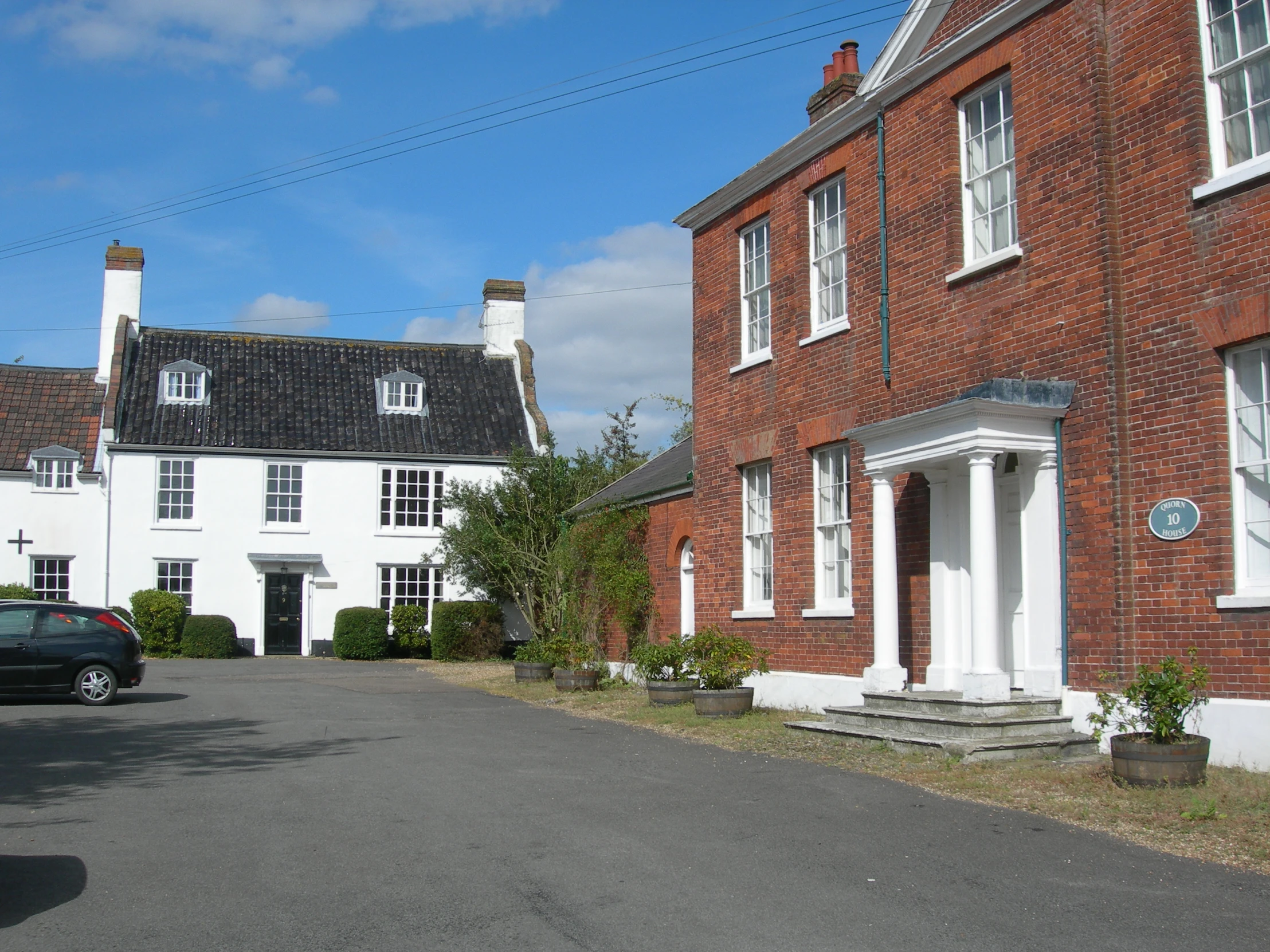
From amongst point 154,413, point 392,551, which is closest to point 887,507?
point 392,551

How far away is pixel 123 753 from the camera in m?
11.9

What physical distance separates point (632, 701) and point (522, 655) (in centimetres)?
547

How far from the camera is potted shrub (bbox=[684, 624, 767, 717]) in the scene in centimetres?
1496

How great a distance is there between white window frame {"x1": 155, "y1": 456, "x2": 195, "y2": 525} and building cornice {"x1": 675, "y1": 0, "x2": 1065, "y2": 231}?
66.1ft

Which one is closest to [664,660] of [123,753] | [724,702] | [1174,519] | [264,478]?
[724,702]

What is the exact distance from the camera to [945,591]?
13.0 metres

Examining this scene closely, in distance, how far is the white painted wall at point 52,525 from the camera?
33.1 metres

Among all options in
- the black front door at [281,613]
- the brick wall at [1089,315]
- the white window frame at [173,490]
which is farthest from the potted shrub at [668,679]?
the white window frame at [173,490]

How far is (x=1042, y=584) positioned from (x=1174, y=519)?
1574 mm

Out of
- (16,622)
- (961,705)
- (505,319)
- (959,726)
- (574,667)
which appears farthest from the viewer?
(505,319)

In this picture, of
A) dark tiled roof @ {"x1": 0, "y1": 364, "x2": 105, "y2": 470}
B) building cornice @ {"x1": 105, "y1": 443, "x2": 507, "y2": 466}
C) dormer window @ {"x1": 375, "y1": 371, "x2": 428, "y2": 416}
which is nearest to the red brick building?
building cornice @ {"x1": 105, "y1": 443, "x2": 507, "y2": 466}

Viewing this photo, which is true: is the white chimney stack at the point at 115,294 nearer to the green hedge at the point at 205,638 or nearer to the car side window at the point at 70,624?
the green hedge at the point at 205,638

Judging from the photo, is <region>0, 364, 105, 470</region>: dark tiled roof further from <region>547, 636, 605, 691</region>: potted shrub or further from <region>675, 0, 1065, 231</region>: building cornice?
<region>675, 0, 1065, 231</region>: building cornice

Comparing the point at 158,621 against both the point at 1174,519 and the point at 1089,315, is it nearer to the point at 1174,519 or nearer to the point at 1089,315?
the point at 1089,315
